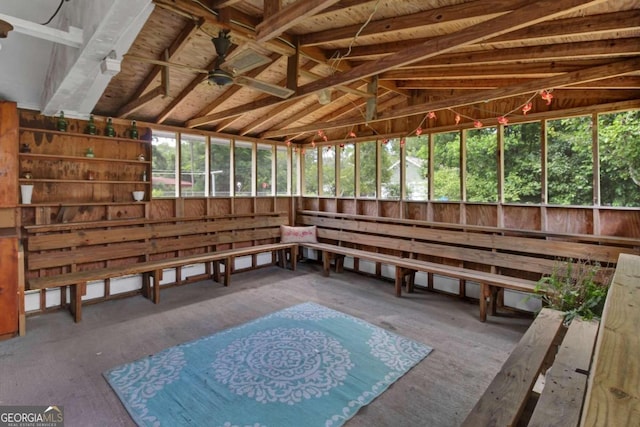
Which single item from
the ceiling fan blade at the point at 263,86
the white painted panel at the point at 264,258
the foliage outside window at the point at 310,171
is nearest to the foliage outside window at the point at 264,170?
the foliage outside window at the point at 310,171

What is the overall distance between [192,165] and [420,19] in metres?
4.35

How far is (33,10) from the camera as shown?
2.82 meters

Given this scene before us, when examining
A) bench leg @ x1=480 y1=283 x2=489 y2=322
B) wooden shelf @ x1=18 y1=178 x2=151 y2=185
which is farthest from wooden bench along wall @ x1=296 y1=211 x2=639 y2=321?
wooden shelf @ x1=18 y1=178 x2=151 y2=185

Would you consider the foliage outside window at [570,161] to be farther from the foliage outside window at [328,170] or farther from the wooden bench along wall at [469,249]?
the foliage outside window at [328,170]

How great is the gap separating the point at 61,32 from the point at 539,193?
515cm

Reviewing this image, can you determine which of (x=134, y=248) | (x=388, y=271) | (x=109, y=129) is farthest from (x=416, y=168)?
(x=109, y=129)

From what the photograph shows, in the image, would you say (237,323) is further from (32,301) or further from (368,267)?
(368,267)

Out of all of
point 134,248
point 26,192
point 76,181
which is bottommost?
point 134,248

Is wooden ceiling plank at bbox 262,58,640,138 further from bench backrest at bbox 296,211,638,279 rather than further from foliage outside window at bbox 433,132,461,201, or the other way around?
bench backrest at bbox 296,211,638,279

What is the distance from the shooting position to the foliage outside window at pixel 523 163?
Answer: 4.29 metres

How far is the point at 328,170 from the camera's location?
22.4ft

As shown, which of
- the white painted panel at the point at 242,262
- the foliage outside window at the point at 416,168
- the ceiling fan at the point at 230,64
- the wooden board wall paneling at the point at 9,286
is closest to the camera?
the ceiling fan at the point at 230,64

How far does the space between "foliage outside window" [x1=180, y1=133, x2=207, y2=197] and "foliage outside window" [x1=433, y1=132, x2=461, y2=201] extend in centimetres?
395

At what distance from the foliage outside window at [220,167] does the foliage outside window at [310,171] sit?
174cm
